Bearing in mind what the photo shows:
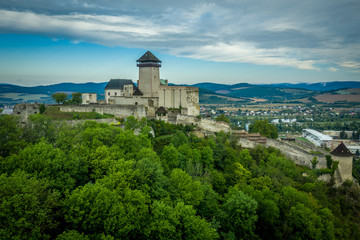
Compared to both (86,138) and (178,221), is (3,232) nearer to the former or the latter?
(178,221)

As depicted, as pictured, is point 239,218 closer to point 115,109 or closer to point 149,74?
point 115,109

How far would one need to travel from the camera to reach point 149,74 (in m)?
45.8

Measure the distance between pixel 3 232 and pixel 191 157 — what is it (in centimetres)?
2247

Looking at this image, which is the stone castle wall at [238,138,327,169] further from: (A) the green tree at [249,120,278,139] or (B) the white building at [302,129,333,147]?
(B) the white building at [302,129,333,147]

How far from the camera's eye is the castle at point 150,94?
147ft

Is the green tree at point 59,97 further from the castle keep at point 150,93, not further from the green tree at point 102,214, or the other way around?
the green tree at point 102,214

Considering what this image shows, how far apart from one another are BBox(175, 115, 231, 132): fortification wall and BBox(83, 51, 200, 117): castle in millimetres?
2165

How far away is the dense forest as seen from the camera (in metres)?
14.2

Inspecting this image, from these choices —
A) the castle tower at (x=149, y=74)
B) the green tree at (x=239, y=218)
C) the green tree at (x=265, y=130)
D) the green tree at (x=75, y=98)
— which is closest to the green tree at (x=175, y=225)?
the green tree at (x=239, y=218)

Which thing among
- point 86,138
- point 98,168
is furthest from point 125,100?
point 98,168

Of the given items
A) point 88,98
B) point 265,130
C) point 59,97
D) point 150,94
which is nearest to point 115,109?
point 150,94

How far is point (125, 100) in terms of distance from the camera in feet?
149

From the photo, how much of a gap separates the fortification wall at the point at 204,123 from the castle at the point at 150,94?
216 cm

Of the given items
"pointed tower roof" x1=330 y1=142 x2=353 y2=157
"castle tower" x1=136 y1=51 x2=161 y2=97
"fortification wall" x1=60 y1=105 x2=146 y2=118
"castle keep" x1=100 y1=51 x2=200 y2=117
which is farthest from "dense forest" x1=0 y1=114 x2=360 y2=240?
"castle tower" x1=136 y1=51 x2=161 y2=97
